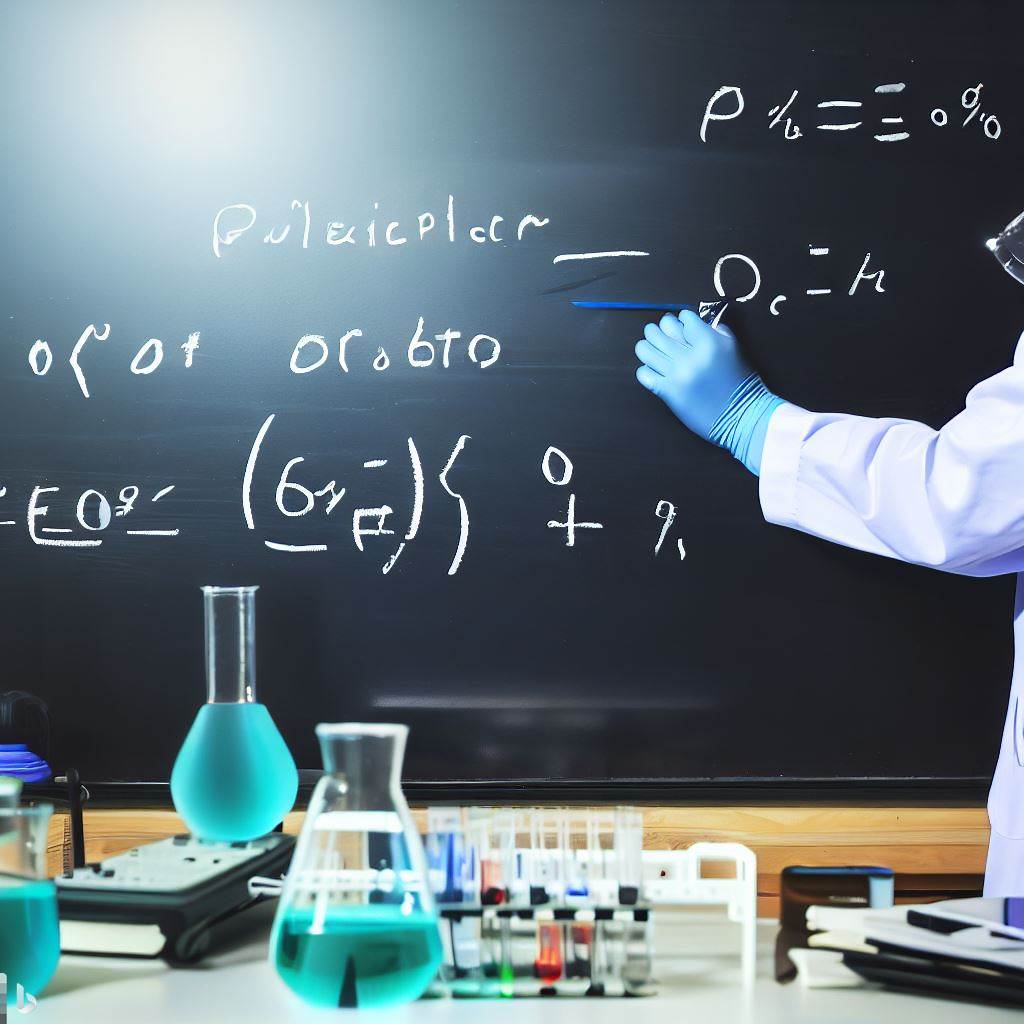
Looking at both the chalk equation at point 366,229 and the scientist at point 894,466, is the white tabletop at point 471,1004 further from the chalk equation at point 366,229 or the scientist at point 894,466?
the chalk equation at point 366,229

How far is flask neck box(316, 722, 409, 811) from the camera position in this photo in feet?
2.53

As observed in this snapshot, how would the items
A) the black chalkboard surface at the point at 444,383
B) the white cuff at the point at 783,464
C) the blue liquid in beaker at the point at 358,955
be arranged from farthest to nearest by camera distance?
the black chalkboard surface at the point at 444,383 < the white cuff at the point at 783,464 < the blue liquid in beaker at the point at 358,955

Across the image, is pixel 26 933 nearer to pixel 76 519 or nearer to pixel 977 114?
pixel 76 519

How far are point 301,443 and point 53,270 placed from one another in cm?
45

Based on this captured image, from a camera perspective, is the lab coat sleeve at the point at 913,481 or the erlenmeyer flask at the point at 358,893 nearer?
the erlenmeyer flask at the point at 358,893

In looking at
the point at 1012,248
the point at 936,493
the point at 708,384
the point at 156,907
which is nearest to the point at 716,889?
the point at 156,907

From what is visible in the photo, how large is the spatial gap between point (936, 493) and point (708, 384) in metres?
0.37

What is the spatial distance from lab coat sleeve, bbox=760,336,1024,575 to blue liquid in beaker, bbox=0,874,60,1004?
104 cm

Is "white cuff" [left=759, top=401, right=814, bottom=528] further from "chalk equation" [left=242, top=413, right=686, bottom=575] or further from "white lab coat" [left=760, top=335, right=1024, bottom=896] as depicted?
"chalk equation" [left=242, top=413, right=686, bottom=575]

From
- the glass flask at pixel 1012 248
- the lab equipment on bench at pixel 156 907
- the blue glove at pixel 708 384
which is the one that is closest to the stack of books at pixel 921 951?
the lab equipment on bench at pixel 156 907

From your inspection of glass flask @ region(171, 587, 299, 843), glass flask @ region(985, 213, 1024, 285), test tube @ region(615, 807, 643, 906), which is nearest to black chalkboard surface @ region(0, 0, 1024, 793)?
glass flask @ region(985, 213, 1024, 285)

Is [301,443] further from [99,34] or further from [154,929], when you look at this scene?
[154,929]

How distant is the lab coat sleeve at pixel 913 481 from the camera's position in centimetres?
130

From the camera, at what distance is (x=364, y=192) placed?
5.37 feet
